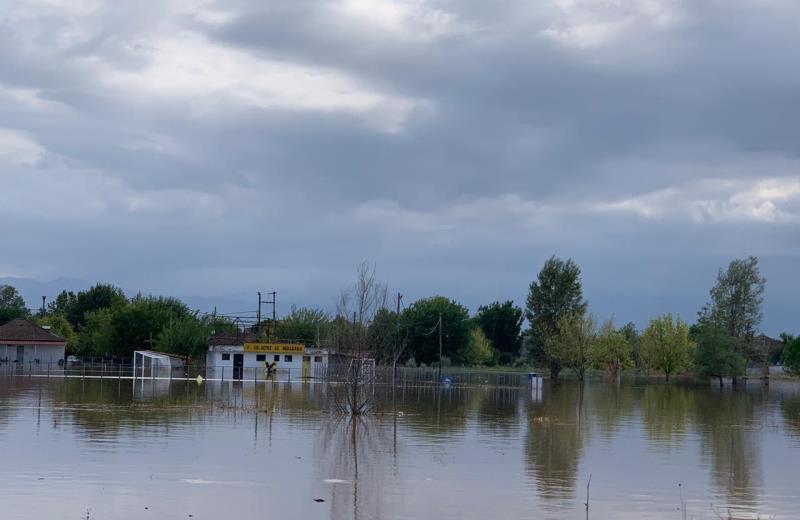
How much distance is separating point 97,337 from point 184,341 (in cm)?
1330

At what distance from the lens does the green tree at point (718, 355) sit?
99250 mm

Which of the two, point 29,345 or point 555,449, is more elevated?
point 29,345

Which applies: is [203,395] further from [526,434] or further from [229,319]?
[229,319]

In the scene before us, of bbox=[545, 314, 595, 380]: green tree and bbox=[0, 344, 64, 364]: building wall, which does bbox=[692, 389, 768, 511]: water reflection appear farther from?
bbox=[0, 344, 64, 364]: building wall

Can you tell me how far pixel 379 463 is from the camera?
80.1 ft

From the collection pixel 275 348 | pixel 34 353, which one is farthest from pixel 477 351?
pixel 34 353

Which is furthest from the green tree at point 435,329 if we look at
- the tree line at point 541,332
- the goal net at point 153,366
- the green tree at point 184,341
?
the goal net at point 153,366

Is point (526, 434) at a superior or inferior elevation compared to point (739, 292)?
inferior

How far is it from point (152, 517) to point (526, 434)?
62.3 ft

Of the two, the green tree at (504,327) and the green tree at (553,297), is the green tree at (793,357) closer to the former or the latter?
the green tree at (553,297)

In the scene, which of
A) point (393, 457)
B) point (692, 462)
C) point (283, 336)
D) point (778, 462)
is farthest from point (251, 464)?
point (283, 336)

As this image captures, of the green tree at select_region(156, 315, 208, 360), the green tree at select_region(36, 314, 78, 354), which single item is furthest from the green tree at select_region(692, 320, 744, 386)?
the green tree at select_region(36, 314, 78, 354)

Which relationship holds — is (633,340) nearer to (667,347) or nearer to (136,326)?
(667,347)

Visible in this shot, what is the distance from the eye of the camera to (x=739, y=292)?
372ft
